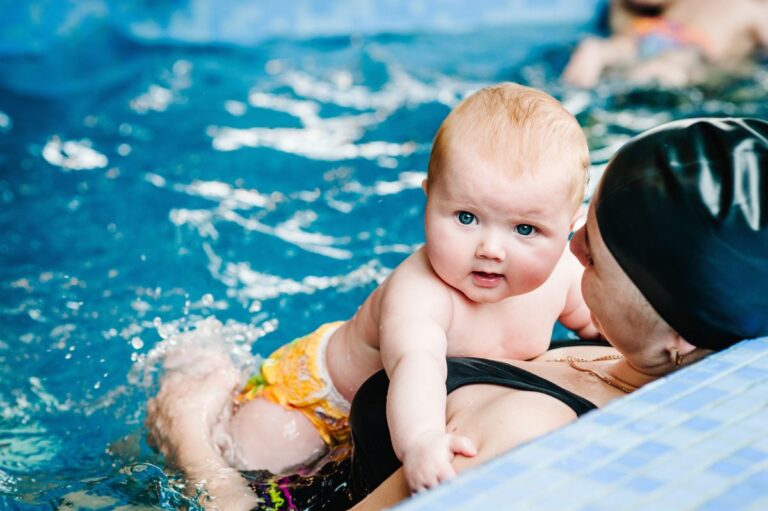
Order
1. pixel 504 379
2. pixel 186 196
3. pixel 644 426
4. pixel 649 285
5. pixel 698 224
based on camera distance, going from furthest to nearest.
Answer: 1. pixel 186 196
2. pixel 504 379
3. pixel 649 285
4. pixel 698 224
5. pixel 644 426

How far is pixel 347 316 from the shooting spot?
3863 mm

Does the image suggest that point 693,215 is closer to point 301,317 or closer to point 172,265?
point 301,317

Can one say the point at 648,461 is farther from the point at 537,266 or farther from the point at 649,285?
the point at 537,266

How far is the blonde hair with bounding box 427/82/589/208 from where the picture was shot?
199 cm

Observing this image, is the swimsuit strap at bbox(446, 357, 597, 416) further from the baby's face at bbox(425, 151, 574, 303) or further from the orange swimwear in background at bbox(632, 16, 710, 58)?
the orange swimwear in background at bbox(632, 16, 710, 58)

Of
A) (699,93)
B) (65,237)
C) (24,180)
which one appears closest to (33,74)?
(24,180)

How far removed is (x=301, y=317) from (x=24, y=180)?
2.04 m

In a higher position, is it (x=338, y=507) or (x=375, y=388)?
(x=375, y=388)

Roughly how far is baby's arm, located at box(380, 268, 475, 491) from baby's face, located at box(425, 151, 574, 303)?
9 centimetres

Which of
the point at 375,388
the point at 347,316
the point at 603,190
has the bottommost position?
the point at 347,316

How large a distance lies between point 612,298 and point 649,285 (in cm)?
11

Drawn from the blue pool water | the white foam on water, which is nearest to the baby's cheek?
the blue pool water

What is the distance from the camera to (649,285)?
67.7 inches

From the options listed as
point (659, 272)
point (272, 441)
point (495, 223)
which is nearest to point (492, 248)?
point (495, 223)
